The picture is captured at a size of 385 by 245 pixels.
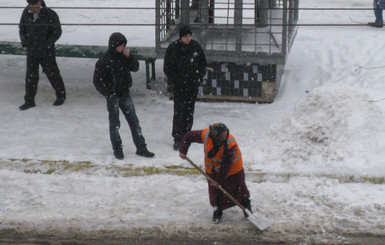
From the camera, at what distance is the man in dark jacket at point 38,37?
10.5m

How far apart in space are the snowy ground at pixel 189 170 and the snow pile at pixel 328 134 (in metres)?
0.01

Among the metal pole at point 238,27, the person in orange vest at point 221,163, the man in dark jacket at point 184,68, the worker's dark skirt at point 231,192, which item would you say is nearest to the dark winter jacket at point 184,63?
the man in dark jacket at point 184,68

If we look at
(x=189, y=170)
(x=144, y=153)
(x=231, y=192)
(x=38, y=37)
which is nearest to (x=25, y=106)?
(x=38, y=37)

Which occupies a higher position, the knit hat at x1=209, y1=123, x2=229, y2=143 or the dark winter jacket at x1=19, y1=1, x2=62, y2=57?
the dark winter jacket at x1=19, y1=1, x2=62, y2=57

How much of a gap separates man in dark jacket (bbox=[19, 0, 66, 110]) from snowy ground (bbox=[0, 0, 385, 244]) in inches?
24.2

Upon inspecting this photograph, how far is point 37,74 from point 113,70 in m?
2.70

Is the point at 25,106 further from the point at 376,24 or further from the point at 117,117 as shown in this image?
the point at 376,24

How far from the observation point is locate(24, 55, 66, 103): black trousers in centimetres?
1078

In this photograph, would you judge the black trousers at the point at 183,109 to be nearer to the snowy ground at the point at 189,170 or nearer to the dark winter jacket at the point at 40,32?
the snowy ground at the point at 189,170

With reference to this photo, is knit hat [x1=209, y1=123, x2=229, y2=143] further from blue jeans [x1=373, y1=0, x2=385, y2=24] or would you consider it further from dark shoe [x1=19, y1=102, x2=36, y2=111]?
blue jeans [x1=373, y1=0, x2=385, y2=24]

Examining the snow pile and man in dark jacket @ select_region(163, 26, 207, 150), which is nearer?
the snow pile

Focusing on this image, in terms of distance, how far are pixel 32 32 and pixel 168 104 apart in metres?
2.52

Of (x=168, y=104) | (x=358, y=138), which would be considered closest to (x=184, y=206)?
(x=358, y=138)

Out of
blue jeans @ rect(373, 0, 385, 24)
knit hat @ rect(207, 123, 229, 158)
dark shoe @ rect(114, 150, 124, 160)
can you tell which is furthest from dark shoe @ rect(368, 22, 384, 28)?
knit hat @ rect(207, 123, 229, 158)
